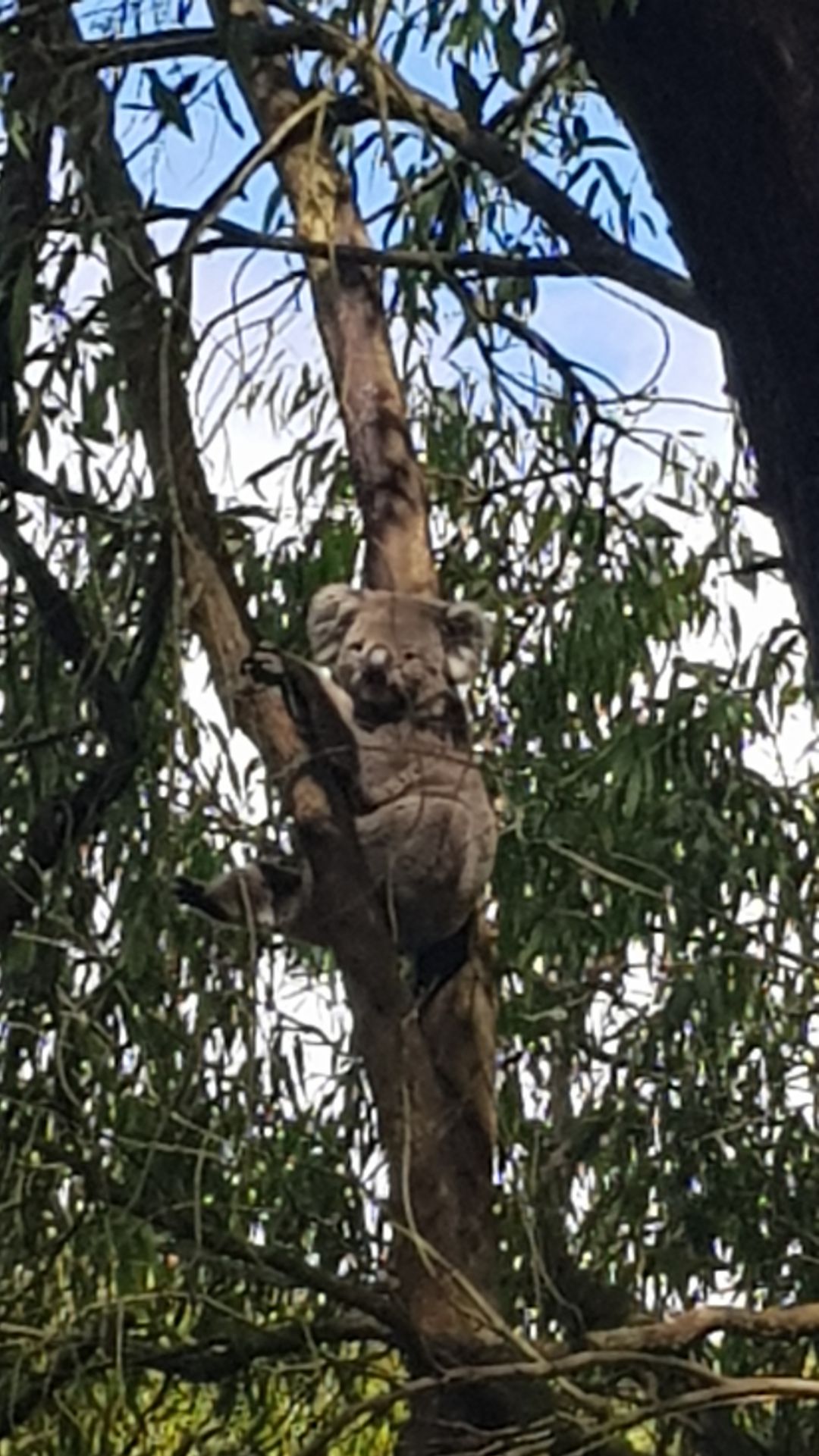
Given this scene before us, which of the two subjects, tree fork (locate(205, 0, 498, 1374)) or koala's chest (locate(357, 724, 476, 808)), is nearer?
tree fork (locate(205, 0, 498, 1374))

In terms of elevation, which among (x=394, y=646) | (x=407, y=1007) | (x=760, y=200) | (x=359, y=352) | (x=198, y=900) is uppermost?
(x=359, y=352)

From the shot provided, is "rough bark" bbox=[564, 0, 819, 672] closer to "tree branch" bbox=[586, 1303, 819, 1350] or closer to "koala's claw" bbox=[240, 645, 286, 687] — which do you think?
"koala's claw" bbox=[240, 645, 286, 687]

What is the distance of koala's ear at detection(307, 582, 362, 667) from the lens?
2395 millimetres

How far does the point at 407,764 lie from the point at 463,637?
0.17 meters

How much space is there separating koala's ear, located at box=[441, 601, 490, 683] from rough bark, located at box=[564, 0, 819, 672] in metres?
1.03

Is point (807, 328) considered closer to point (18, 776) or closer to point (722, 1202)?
point (18, 776)

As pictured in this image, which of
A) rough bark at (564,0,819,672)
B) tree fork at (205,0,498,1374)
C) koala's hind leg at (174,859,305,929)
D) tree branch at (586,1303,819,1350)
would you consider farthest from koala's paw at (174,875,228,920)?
rough bark at (564,0,819,672)

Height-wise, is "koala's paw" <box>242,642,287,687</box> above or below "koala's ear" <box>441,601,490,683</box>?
below

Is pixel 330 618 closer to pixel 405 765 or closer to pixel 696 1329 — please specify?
pixel 405 765

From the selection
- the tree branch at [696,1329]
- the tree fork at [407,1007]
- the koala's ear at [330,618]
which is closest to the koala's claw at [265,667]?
the tree fork at [407,1007]

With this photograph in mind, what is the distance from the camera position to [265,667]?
1.70 m

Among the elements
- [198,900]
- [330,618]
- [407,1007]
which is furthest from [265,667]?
[330,618]

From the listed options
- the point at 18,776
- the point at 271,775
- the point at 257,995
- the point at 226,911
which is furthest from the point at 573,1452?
the point at 18,776

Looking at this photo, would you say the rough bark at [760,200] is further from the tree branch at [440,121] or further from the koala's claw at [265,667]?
the koala's claw at [265,667]
